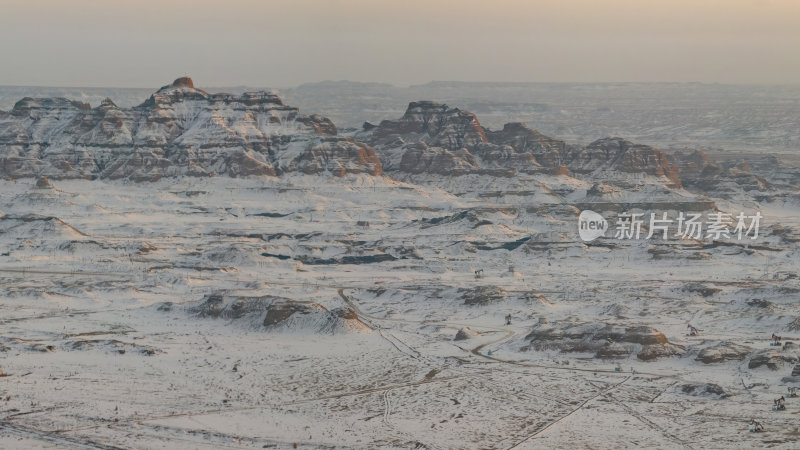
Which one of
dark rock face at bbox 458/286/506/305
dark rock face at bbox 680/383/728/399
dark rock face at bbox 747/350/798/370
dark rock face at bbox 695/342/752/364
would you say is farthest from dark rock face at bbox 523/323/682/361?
dark rock face at bbox 458/286/506/305

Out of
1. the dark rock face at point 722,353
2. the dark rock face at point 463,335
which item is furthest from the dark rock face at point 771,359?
the dark rock face at point 463,335

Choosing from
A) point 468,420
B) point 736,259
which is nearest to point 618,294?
point 736,259

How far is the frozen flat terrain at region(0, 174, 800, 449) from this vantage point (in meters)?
77.2

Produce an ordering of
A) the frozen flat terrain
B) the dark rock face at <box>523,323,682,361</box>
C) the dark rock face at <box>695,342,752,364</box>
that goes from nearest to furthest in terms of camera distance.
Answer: the frozen flat terrain < the dark rock face at <box>695,342,752,364</box> < the dark rock face at <box>523,323,682,361</box>

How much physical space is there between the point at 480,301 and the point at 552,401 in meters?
43.8

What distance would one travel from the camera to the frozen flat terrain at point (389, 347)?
77.2 m

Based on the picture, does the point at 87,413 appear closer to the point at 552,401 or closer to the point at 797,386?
the point at 552,401

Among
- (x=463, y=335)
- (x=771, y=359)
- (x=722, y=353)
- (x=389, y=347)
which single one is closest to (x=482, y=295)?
(x=463, y=335)

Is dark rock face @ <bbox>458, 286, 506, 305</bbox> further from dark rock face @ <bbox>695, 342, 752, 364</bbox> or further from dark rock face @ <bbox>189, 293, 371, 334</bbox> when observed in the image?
dark rock face @ <bbox>695, 342, 752, 364</bbox>

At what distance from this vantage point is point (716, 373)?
92.7 metres

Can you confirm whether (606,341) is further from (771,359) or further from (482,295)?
(482,295)

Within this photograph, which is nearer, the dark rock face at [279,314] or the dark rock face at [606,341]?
the dark rock face at [606,341]

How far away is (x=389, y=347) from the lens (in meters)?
105

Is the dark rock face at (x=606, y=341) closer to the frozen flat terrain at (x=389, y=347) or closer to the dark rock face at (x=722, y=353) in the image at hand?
the frozen flat terrain at (x=389, y=347)
